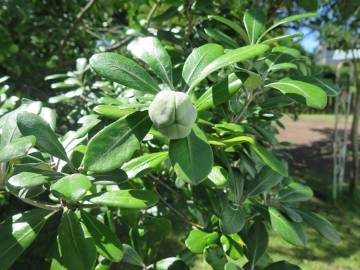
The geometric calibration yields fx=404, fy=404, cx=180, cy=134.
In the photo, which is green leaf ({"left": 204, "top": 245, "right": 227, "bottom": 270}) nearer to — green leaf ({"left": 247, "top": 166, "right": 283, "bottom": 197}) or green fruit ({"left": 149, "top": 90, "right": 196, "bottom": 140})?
green leaf ({"left": 247, "top": 166, "right": 283, "bottom": 197})

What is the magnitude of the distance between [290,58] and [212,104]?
0.33 metres

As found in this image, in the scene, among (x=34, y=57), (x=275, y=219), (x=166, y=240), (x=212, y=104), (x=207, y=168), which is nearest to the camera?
(x=207, y=168)

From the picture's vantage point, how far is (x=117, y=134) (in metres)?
0.71

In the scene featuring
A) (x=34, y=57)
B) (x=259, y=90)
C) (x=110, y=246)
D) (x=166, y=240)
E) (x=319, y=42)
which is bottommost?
(x=166, y=240)

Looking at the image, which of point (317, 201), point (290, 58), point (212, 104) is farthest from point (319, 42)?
point (212, 104)

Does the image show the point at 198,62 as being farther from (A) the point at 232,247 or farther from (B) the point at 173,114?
(A) the point at 232,247

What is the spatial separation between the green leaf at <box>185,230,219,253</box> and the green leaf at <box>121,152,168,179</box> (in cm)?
25

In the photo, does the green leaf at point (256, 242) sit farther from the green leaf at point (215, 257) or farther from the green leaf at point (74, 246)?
the green leaf at point (74, 246)

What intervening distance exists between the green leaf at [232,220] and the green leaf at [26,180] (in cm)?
39

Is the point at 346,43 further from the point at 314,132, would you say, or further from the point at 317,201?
the point at 314,132

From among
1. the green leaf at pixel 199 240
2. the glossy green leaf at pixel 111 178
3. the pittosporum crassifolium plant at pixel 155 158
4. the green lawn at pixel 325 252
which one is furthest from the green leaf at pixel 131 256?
the green lawn at pixel 325 252

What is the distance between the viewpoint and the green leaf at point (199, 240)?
95cm

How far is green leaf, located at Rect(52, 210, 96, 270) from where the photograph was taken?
76 cm

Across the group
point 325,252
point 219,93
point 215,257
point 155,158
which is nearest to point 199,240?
point 215,257
